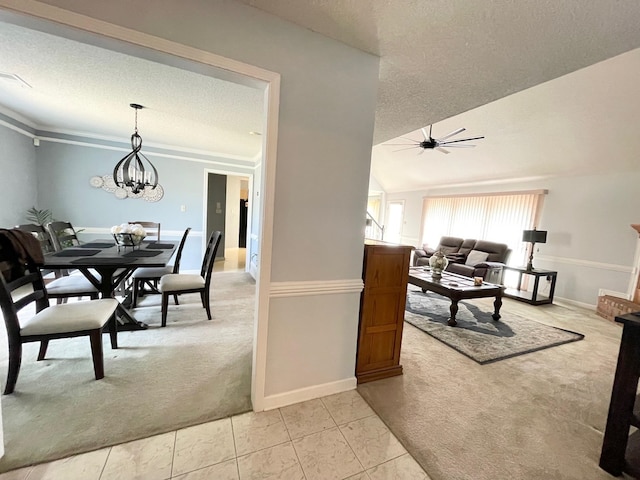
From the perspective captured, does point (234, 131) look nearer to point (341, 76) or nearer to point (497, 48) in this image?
point (341, 76)

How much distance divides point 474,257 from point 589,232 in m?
1.75

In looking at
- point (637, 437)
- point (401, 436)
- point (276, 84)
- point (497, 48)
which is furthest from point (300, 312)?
point (637, 437)

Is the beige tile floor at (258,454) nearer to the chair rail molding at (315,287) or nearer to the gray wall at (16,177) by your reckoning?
the chair rail molding at (315,287)

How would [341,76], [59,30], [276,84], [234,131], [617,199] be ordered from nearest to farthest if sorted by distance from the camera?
[59,30]
[276,84]
[341,76]
[234,131]
[617,199]

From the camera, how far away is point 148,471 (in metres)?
1.20

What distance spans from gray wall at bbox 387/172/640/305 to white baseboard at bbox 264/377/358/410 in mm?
4824

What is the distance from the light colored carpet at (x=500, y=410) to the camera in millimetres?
1363

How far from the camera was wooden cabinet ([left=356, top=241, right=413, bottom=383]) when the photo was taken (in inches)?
75.5

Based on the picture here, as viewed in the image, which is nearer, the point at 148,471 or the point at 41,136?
the point at 148,471

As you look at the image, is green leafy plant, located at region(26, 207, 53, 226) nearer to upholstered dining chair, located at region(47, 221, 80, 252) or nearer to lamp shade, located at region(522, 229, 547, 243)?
upholstered dining chair, located at region(47, 221, 80, 252)

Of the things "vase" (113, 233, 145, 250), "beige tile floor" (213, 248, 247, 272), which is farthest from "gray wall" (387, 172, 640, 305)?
"vase" (113, 233, 145, 250)

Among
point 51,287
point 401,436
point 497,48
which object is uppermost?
point 497,48

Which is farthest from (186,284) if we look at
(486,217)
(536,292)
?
(486,217)

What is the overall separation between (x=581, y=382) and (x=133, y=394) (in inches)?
138
